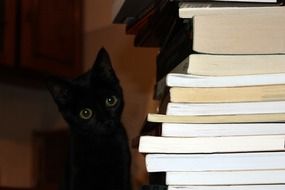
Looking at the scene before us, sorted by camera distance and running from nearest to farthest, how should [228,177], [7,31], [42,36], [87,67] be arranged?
[228,177] < [7,31] < [42,36] < [87,67]

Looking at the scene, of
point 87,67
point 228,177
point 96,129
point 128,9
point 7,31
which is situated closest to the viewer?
point 228,177

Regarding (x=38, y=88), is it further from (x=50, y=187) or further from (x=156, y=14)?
(x=156, y=14)

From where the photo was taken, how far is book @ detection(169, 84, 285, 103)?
0.62m

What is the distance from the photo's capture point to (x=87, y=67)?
179 centimetres

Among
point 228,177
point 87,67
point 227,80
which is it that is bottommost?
point 228,177

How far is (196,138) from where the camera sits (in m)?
0.62

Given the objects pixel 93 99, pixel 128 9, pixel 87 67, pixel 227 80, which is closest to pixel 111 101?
pixel 93 99

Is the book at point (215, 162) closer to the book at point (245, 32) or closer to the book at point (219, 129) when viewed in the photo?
the book at point (219, 129)

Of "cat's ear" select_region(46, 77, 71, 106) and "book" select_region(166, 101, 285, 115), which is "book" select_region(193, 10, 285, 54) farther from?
"cat's ear" select_region(46, 77, 71, 106)

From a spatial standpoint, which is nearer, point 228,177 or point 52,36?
point 228,177

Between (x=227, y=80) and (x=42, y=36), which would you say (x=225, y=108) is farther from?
(x=42, y=36)

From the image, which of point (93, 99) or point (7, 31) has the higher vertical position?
point (7, 31)

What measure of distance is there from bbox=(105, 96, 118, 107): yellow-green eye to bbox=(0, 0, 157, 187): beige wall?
414 mm

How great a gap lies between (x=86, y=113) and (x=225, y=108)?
45 centimetres
